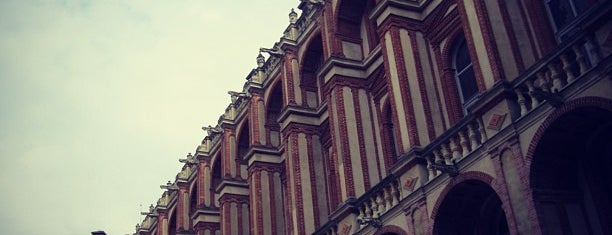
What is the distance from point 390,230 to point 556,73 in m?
6.83

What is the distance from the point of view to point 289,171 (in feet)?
93.8

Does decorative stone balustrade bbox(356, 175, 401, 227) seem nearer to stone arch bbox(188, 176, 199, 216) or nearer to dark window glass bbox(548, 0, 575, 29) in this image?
dark window glass bbox(548, 0, 575, 29)

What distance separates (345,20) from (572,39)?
13479mm

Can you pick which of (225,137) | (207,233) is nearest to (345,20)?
(225,137)

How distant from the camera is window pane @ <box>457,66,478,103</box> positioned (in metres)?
22.6

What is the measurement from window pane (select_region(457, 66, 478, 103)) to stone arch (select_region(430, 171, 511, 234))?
4.61 m

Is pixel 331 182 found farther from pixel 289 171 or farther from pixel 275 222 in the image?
pixel 275 222

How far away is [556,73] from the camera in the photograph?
51.5 ft

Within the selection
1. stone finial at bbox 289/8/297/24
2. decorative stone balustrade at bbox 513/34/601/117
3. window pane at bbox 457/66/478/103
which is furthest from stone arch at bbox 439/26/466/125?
stone finial at bbox 289/8/297/24

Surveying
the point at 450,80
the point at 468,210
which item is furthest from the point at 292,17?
the point at 468,210

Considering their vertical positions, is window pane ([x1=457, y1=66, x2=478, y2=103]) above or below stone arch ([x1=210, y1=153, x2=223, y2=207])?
below

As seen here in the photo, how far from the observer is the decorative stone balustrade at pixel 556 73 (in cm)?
1504

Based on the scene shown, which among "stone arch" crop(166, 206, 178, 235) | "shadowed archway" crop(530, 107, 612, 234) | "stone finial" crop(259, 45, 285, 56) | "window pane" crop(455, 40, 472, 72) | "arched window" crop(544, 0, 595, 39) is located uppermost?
"stone finial" crop(259, 45, 285, 56)

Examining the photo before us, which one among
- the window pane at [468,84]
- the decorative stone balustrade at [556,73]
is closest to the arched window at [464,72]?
the window pane at [468,84]
